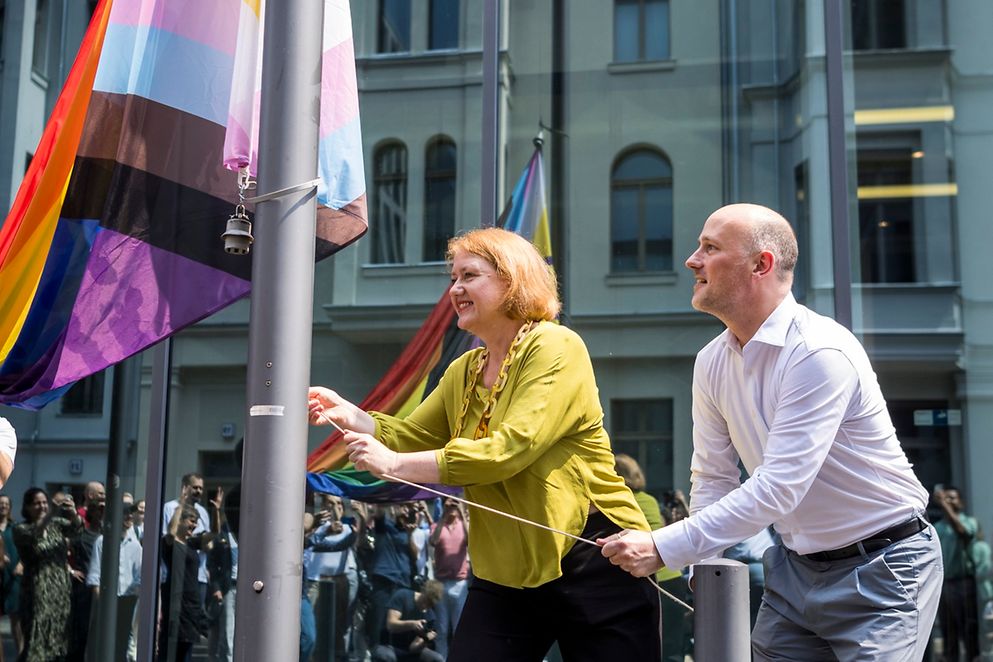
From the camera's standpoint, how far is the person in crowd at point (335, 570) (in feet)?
22.5

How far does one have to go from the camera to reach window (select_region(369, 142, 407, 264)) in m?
7.41

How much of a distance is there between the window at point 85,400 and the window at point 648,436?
326 cm

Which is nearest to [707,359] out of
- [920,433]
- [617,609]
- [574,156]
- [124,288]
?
[617,609]

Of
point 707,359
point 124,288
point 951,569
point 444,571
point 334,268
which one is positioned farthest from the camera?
point 334,268

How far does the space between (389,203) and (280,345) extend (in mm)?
4939

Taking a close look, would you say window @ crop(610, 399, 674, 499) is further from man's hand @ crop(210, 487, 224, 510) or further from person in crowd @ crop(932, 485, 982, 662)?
man's hand @ crop(210, 487, 224, 510)

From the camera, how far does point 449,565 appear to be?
686 centimetres

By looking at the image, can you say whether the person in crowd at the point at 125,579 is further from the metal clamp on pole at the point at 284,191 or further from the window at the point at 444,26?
the metal clamp on pole at the point at 284,191

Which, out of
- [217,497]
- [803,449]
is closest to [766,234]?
[803,449]

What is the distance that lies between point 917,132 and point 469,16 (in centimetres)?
294

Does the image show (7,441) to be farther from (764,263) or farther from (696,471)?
(764,263)

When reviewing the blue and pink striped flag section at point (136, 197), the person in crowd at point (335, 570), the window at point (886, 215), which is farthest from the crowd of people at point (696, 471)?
the window at point (886, 215)

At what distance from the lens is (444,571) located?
6.87 meters

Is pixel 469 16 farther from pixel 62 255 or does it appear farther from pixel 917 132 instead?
pixel 62 255
